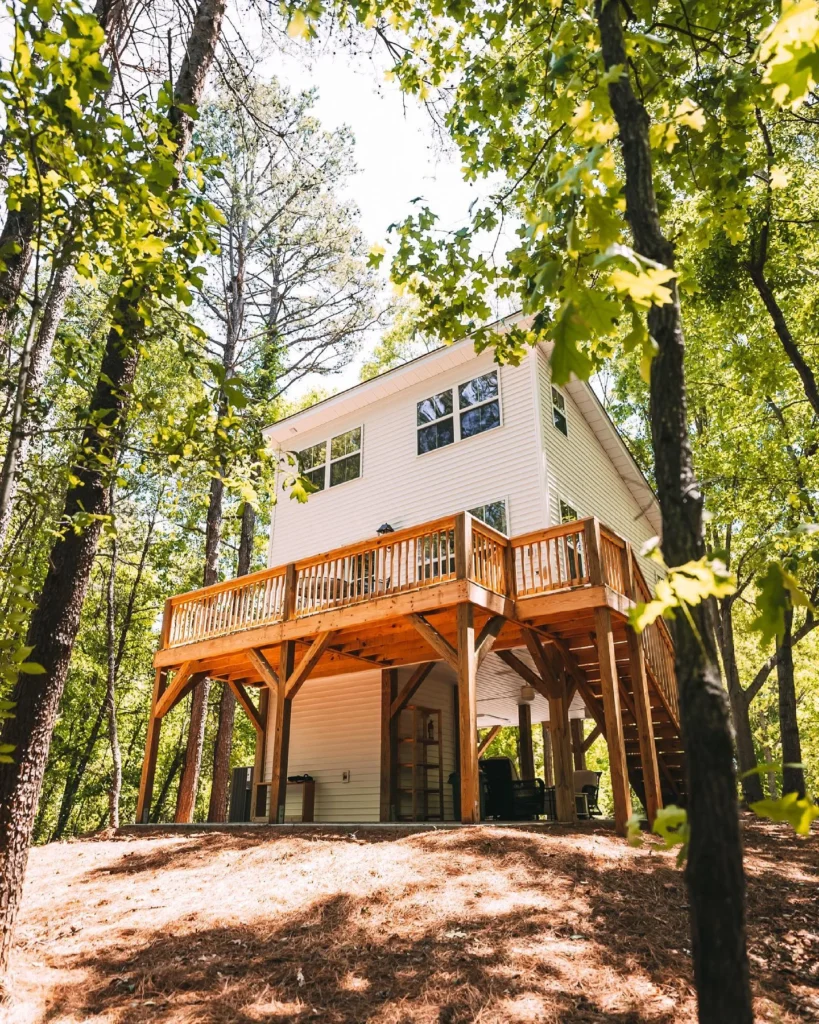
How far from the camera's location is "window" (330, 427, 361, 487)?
48.6ft

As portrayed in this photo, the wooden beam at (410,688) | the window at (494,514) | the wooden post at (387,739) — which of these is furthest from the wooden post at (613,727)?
the wooden post at (387,739)

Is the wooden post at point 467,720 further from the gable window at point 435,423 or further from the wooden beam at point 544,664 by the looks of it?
the gable window at point 435,423

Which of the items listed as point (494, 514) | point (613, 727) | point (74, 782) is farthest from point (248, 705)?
point (74, 782)

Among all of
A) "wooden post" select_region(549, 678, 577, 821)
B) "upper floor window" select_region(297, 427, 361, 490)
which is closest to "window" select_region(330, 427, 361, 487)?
"upper floor window" select_region(297, 427, 361, 490)

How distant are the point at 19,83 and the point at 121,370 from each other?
209 centimetres

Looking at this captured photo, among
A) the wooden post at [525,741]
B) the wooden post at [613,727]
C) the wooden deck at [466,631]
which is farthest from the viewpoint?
the wooden post at [525,741]

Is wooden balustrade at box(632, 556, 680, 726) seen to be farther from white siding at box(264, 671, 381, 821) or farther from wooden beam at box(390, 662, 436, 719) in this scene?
white siding at box(264, 671, 381, 821)

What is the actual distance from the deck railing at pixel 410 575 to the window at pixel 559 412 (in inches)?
129

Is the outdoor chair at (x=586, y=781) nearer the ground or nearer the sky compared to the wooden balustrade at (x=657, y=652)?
nearer the ground

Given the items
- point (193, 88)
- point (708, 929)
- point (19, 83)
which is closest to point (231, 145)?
point (193, 88)

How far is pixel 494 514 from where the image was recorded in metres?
12.0

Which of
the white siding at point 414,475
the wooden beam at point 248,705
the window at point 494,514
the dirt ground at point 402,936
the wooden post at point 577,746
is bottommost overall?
the dirt ground at point 402,936

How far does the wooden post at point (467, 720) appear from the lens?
25.6 ft

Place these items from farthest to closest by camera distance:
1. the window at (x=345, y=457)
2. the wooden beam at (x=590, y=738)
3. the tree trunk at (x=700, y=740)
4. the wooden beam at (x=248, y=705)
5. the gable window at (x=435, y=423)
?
the window at (x=345, y=457) < the gable window at (x=435, y=423) < the wooden beam at (x=248, y=705) < the wooden beam at (x=590, y=738) < the tree trunk at (x=700, y=740)
